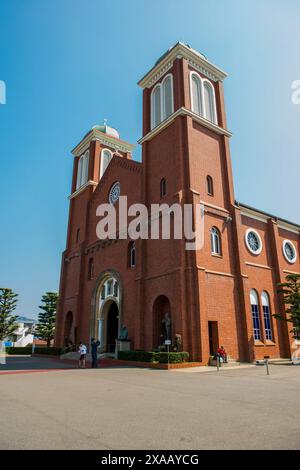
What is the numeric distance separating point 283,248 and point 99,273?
15.8 metres

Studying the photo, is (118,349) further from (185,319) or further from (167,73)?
(167,73)

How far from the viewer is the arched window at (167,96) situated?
23.6 metres

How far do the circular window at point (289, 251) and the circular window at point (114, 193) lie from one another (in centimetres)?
1495

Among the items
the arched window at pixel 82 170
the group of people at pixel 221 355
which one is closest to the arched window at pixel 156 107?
the arched window at pixel 82 170

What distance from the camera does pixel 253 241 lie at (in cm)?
2400

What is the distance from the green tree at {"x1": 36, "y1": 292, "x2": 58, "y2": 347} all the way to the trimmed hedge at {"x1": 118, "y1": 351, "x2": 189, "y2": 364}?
29.8 m

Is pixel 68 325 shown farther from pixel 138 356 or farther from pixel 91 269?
pixel 138 356

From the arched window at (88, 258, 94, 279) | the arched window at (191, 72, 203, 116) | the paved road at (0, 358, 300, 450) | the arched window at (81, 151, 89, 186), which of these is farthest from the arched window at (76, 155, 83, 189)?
the paved road at (0, 358, 300, 450)

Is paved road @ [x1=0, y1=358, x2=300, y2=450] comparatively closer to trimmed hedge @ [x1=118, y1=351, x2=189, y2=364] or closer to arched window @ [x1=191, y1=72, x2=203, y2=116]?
trimmed hedge @ [x1=118, y1=351, x2=189, y2=364]

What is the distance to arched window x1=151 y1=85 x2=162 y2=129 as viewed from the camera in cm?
2477

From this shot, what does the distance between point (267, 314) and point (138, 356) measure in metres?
10.6

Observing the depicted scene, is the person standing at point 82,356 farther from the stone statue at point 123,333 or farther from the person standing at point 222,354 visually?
the person standing at point 222,354

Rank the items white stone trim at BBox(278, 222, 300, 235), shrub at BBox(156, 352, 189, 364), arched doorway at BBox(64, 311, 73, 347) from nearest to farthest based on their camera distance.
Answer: shrub at BBox(156, 352, 189, 364), white stone trim at BBox(278, 222, 300, 235), arched doorway at BBox(64, 311, 73, 347)

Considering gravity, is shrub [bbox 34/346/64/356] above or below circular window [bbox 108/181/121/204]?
below
